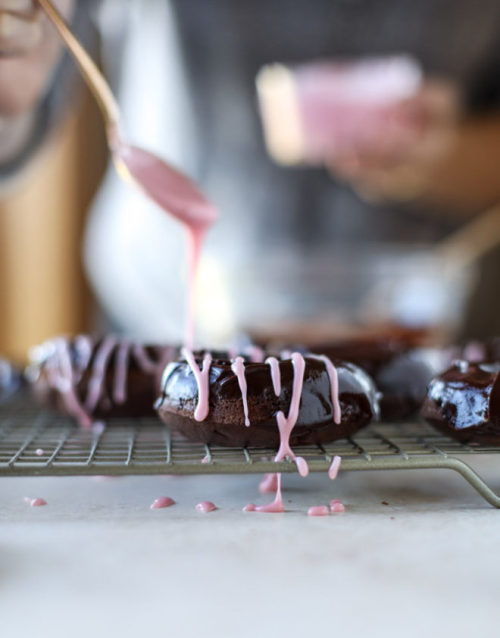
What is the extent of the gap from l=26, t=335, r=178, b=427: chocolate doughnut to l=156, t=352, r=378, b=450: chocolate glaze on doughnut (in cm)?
28

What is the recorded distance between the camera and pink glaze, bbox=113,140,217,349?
1.07 meters

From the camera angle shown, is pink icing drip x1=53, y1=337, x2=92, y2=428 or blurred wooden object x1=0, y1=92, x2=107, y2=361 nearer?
pink icing drip x1=53, y1=337, x2=92, y2=428

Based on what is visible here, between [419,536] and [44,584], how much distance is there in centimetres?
36

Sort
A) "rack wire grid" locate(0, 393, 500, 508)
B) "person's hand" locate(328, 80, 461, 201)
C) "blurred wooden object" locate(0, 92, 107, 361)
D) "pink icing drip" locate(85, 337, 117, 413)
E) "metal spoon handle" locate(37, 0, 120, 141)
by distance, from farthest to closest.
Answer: "blurred wooden object" locate(0, 92, 107, 361) → "person's hand" locate(328, 80, 461, 201) → "pink icing drip" locate(85, 337, 117, 413) → "metal spoon handle" locate(37, 0, 120, 141) → "rack wire grid" locate(0, 393, 500, 508)

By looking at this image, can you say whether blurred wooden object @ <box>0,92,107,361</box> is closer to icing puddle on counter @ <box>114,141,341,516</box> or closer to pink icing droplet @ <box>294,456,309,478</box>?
icing puddle on counter @ <box>114,141,341,516</box>

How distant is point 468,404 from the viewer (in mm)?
866

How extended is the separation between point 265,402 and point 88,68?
55cm

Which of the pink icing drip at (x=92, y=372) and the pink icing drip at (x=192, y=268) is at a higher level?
the pink icing drip at (x=192, y=268)

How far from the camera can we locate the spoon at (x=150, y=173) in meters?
1.06

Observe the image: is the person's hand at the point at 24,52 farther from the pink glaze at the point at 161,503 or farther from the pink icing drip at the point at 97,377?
the pink glaze at the point at 161,503

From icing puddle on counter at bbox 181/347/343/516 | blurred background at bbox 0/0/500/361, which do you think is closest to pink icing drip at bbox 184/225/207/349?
icing puddle on counter at bbox 181/347/343/516

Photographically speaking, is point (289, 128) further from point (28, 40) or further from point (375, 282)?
point (28, 40)

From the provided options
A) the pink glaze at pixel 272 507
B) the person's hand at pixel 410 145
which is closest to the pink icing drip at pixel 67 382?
the pink glaze at pixel 272 507

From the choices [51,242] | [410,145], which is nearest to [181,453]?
[410,145]
